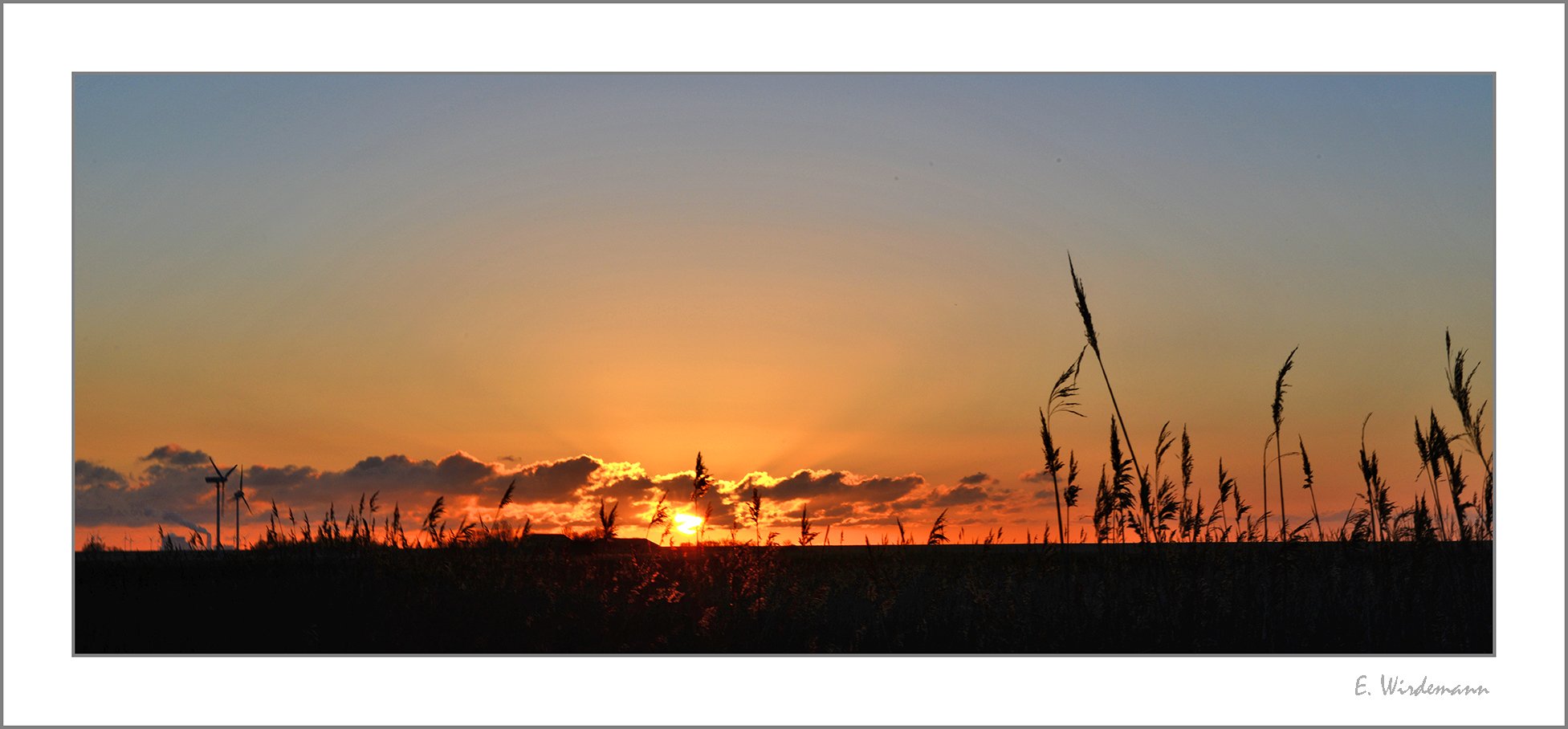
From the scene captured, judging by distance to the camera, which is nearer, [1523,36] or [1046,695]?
[1046,695]

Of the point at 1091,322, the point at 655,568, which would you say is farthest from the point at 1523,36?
the point at 655,568

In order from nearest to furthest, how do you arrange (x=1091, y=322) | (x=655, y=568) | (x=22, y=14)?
(x=1091, y=322), (x=22, y=14), (x=655, y=568)

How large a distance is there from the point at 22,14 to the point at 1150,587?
781 cm

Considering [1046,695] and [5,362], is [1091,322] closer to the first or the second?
[1046,695]

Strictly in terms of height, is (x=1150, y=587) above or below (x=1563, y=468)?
below

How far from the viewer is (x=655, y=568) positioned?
20.2 feet

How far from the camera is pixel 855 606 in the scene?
5.46 meters

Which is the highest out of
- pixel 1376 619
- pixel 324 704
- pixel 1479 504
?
pixel 1479 504

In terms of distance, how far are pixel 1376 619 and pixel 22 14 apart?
9.00 meters

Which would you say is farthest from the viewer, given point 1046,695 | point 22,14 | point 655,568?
point 655,568

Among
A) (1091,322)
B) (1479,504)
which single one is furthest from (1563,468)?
(1091,322)

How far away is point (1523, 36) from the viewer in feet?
18.5

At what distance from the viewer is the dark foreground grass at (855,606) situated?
5.13 m

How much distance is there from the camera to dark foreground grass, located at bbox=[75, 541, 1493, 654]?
5.13 m
